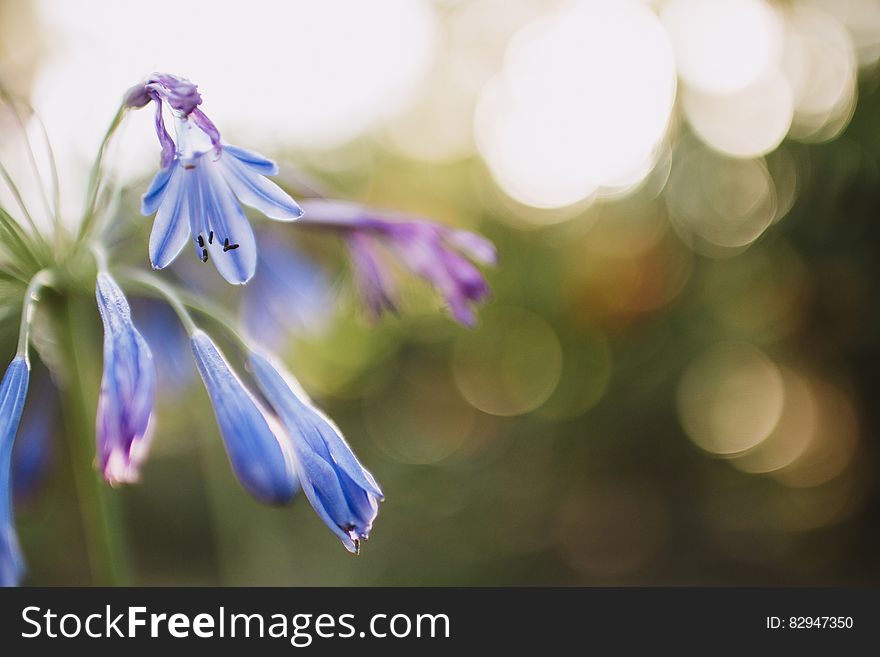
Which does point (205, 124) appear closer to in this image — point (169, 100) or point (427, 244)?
point (169, 100)

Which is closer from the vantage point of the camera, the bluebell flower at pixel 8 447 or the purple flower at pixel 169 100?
the purple flower at pixel 169 100

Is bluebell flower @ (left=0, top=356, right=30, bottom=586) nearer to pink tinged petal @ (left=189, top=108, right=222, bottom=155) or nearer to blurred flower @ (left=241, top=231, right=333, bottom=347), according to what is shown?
pink tinged petal @ (left=189, top=108, right=222, bottom=155)

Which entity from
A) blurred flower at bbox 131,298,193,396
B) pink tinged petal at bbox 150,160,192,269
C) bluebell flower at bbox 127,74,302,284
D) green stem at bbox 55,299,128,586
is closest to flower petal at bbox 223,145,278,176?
bluebell flower at bbox 127,74,302,284

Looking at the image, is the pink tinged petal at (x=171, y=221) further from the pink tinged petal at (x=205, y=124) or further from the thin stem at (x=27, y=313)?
the thin stem at (x=27, y=313)

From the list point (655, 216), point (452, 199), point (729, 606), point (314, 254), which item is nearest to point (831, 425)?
point (655, 216)

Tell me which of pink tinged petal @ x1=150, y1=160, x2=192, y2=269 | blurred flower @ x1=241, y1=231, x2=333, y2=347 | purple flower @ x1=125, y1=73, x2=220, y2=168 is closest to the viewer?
purple flower @ x1=125, y1=73, x2=220, y2=168

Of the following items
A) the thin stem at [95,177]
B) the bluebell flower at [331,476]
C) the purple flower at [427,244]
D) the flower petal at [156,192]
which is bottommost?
the bluebell flower at [331,476]

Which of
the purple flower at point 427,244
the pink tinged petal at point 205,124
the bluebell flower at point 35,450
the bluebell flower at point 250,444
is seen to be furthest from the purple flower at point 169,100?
the bluebell flower at point 35,450
